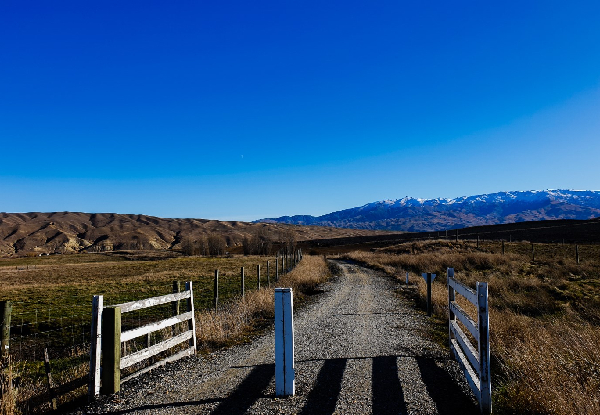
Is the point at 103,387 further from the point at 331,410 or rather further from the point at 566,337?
the point at 566,337

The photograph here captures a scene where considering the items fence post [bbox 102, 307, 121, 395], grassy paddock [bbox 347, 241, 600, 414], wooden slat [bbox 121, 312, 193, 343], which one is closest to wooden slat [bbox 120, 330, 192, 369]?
fence post [bbox 102, 307, 121, 395]

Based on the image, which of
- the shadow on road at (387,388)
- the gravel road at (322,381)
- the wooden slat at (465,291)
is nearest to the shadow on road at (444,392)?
the gravel road at (322,381)

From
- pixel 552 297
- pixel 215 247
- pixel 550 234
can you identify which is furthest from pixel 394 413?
pixel 215 247

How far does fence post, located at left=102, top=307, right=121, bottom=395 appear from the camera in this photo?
589 cm

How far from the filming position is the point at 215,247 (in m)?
110

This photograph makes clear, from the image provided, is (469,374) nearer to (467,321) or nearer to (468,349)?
(468,349)

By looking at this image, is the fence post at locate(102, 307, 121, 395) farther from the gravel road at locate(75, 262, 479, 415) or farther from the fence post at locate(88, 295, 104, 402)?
the gravel road at locate(75, 262, 479, 415)

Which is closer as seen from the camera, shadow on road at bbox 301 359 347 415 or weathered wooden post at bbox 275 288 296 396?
shadow on road at bbox 301 359 347 415

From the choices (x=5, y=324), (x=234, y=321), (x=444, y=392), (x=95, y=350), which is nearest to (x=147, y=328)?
(x=95, y=350)

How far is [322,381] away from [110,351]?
3.36 meters

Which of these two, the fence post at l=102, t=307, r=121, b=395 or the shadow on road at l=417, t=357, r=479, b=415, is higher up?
the fence post at l=102, t=307, r=121, b=395

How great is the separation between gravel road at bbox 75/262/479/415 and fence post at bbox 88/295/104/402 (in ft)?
0.85

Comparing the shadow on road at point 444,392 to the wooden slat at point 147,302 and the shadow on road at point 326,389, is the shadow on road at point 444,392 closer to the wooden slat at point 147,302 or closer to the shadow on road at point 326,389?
the shadow on road at point 326,389

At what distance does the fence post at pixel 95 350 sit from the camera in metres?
5.82
